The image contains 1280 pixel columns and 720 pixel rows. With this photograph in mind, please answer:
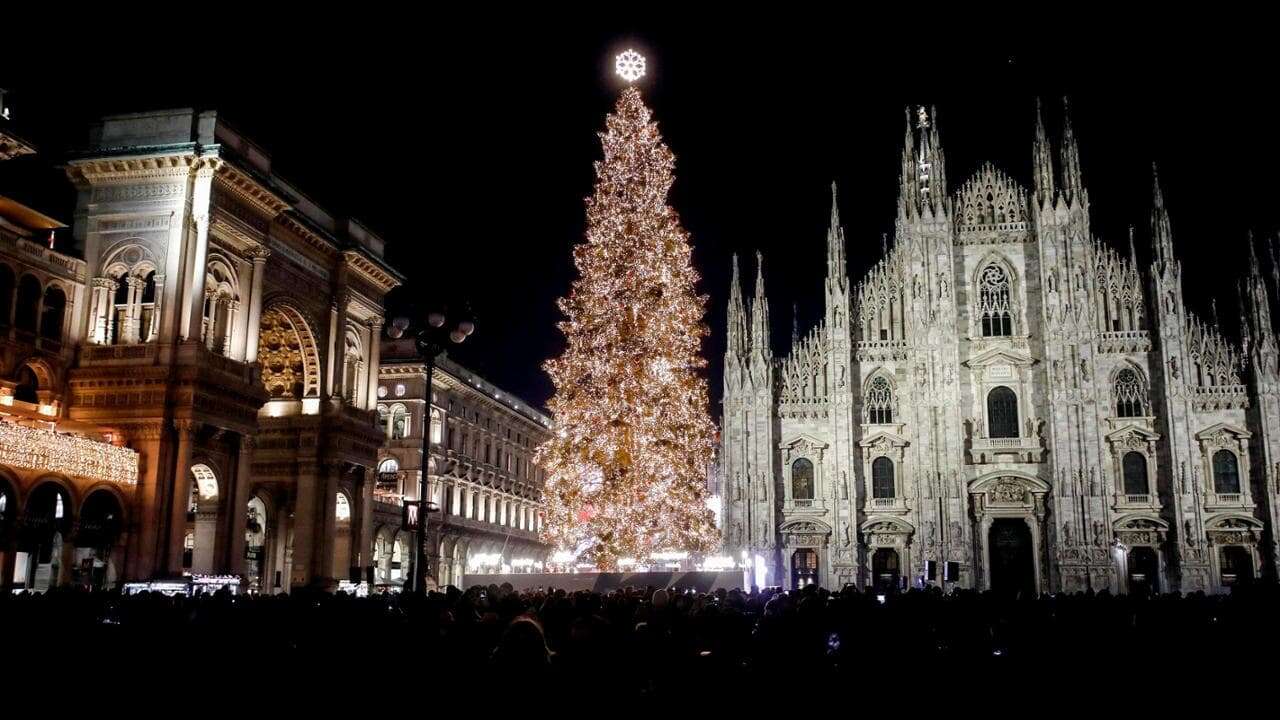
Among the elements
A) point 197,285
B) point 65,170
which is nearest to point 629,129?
point 197,285

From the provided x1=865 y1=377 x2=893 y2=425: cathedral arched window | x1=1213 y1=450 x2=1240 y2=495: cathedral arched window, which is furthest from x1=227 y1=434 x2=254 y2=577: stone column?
x1=1213 y1=450 x2=1240 y2=495: cathedral arched window

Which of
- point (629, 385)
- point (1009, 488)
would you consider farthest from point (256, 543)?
point (1009, 488)

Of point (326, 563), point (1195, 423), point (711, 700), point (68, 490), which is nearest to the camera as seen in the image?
point (711, 700)

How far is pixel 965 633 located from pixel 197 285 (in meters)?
28.5

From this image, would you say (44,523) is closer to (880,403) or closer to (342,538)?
(342,538)

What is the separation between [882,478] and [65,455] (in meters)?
36.4

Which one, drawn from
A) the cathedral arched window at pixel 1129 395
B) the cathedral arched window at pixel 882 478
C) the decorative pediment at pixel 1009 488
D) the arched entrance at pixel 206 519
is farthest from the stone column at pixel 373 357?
the cathedral arched window at pixel 1129 395

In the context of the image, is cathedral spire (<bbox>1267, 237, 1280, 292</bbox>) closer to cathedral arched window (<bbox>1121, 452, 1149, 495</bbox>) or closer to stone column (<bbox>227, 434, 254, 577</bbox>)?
cathedral arched window (<bbox>1121, 452, 1149, 495</bbox>)

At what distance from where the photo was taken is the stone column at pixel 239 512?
113 feet

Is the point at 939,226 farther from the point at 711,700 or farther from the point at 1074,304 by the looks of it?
the point at 711,700

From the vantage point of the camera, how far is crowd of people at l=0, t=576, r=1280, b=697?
273 inches

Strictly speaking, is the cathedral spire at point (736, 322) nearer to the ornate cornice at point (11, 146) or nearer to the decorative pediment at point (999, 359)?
the decorative pediment at point (999, 359)

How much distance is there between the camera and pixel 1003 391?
51500mm

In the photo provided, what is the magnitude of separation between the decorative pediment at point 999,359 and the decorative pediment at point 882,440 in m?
5.27
